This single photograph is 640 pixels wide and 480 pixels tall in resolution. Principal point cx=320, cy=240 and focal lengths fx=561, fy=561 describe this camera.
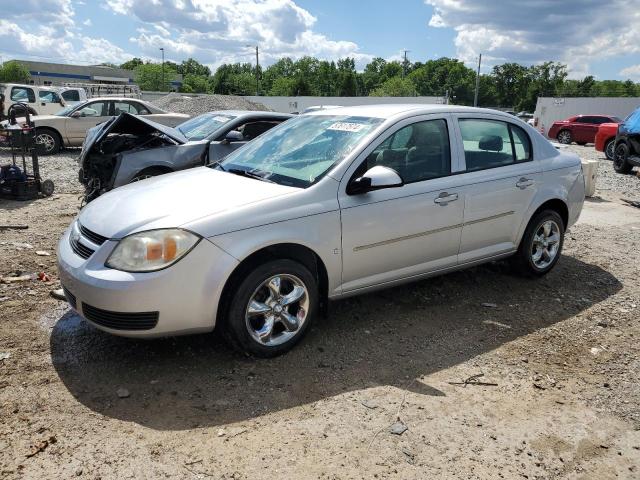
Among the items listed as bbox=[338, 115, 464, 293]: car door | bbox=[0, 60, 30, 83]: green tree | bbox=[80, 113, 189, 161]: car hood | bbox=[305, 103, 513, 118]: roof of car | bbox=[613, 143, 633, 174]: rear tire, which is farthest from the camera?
bbox=[0, 60, 30, 83]: green tree

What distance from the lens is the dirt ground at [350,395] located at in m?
2.84

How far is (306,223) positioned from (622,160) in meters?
13.4

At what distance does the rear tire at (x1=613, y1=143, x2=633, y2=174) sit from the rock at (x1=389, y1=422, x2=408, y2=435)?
13478mm

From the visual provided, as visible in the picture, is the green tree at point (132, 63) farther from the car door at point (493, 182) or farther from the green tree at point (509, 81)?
the car door at point (493, 182)

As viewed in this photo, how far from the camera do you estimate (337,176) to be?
13.1 ft

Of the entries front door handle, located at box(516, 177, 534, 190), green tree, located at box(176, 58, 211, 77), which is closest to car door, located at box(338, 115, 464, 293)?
front door handle, located at box(516, 177, 534, 190)

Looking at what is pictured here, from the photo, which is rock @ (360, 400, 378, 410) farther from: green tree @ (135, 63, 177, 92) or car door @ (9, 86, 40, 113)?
green tree @ (135, 63, 177, 92)

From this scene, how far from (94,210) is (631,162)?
13549mm

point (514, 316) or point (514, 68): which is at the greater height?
point (514, 68)

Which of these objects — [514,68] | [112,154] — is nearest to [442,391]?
[112,154]

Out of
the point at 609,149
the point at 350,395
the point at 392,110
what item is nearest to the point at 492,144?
the point at 392,110

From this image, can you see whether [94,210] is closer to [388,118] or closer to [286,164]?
[286,164]

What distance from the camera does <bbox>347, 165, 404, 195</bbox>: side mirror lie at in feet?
12.9

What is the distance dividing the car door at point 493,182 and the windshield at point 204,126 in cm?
465
